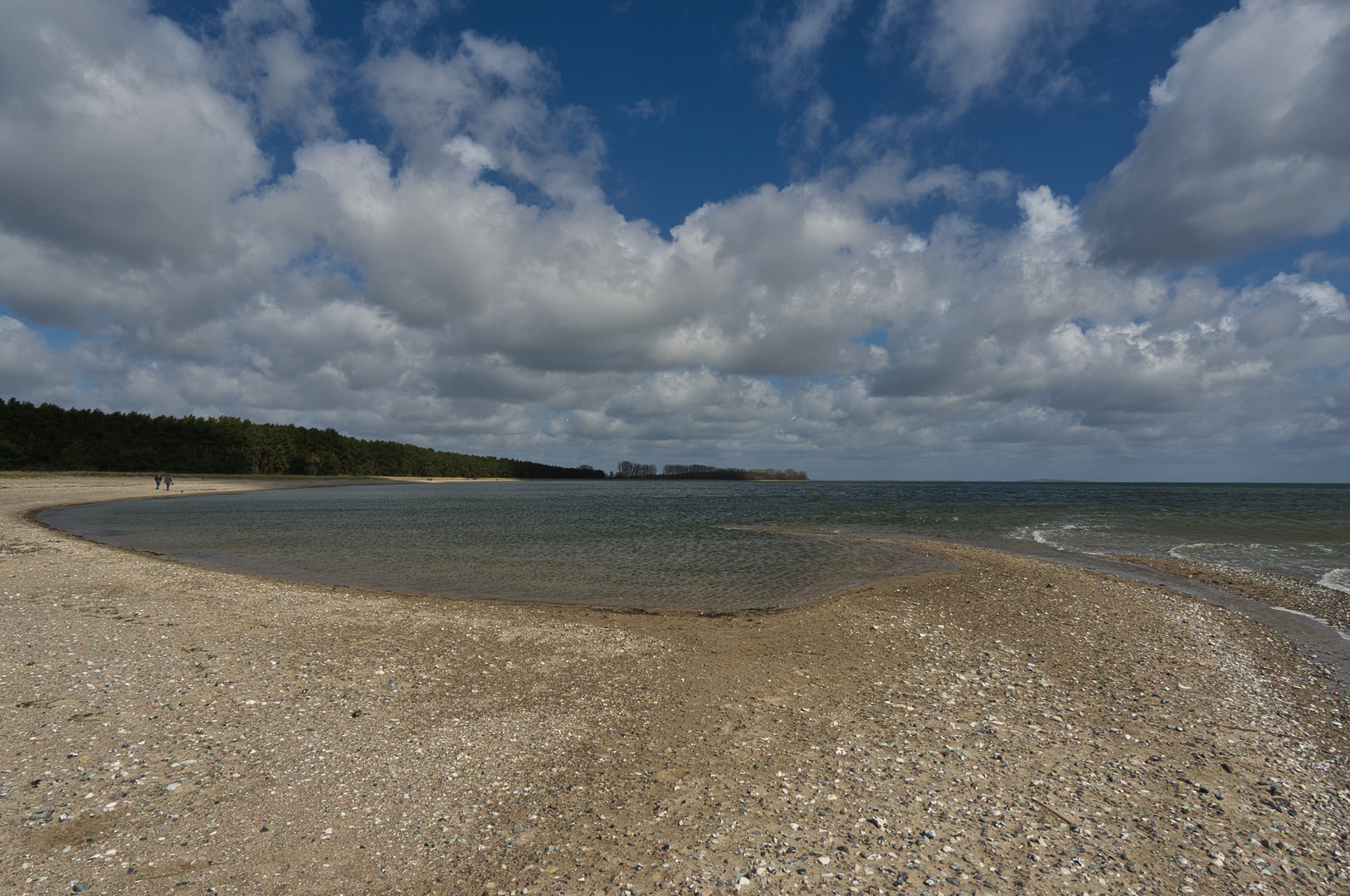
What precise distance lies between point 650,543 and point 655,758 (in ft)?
88.3

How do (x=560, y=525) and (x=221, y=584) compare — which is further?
(x=560, y=525)

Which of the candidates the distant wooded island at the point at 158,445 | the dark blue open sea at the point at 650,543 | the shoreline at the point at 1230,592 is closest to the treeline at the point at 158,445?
the distant wooded island at the point at 158,445

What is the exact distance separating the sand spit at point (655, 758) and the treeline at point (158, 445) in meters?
137

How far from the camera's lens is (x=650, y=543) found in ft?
116

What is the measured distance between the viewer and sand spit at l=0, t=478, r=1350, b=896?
242 inches

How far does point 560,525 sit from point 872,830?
42856 millimetres

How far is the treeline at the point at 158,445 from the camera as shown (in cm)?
10619

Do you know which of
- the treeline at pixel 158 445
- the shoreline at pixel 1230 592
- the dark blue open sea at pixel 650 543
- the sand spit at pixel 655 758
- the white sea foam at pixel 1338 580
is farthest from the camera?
the treeline at pixel 158 445

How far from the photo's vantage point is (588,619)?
16781mm

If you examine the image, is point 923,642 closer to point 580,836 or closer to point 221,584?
point 580,836

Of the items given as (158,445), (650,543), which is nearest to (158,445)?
(158,445)

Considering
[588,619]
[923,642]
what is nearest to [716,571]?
[588,619]

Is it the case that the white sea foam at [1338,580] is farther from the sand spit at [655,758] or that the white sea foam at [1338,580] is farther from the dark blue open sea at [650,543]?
the sand spit at [655,758]

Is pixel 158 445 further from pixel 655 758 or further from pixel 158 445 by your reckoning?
pixel 655 758
